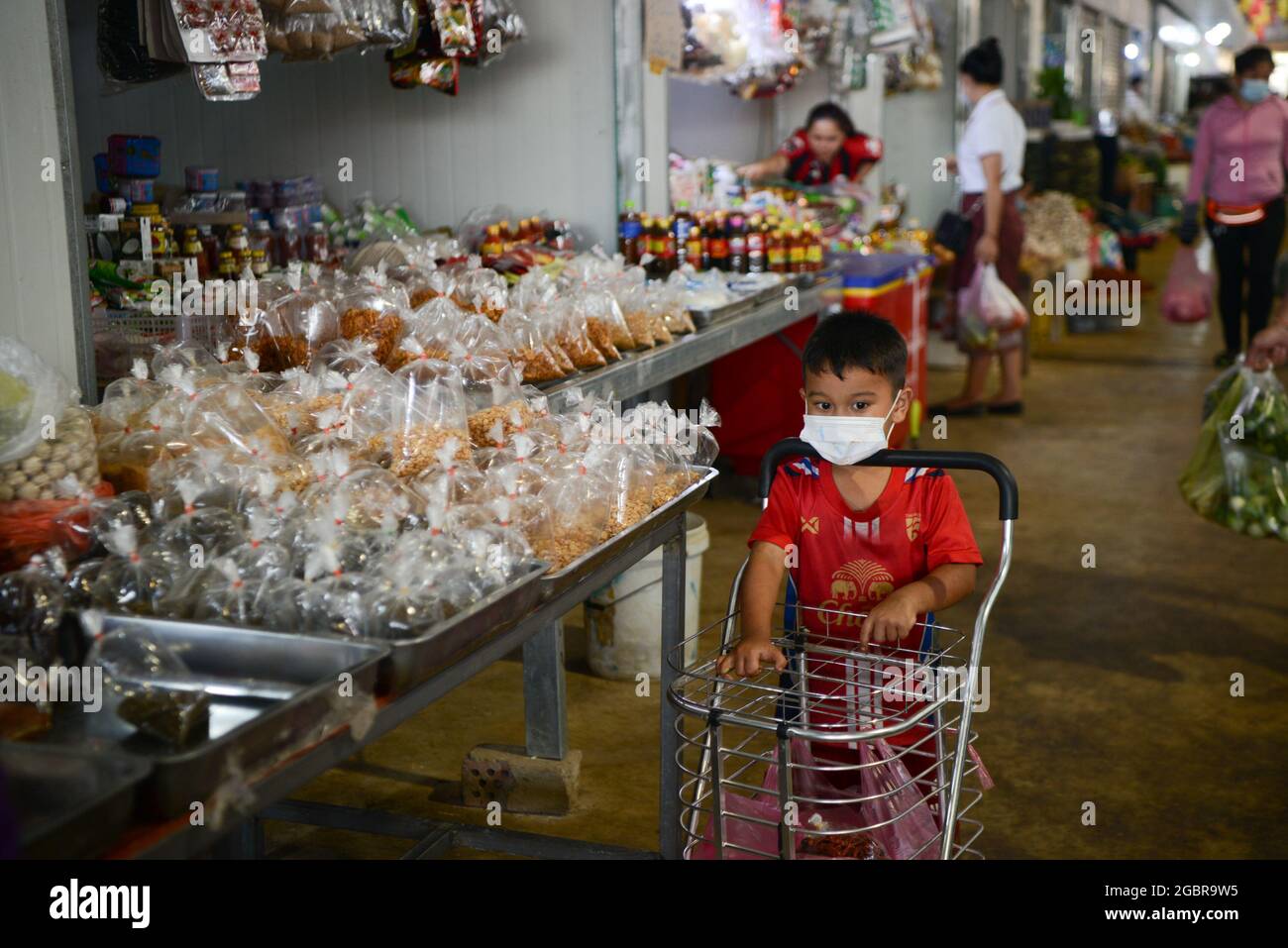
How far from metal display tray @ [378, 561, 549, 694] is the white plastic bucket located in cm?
175

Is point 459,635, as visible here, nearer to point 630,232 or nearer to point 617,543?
point 617,543

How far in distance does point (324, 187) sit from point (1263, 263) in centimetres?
559

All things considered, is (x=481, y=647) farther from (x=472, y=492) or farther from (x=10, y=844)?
(x=10, y=844)

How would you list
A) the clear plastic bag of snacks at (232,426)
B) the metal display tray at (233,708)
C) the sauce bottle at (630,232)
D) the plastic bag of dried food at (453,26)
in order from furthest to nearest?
the sauce bottle at (630,232), the plastic bag of dried food at (453,26), the clear plastic bag of snacks at (232,426), the metal display tray at (233,708)

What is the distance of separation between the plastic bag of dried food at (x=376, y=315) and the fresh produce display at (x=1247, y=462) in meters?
2.29

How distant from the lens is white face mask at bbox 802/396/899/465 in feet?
6.87

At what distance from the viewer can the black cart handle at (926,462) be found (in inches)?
78.0

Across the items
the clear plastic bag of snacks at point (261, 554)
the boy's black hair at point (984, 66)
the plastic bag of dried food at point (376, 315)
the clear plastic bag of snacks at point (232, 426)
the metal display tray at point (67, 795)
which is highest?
the boy's black hair at point (984, 66)

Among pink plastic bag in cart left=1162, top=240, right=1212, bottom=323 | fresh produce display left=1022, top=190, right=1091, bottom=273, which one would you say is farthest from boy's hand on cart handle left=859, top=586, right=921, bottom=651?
fresh produce display left=1022, top=190, right=1091, bottom=273

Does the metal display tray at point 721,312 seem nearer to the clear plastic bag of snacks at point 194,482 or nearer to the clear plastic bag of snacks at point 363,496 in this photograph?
the clear plastic bag of snacks at point 363,496

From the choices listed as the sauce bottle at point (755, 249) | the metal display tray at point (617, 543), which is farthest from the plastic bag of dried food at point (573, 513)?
the sauce bottle at point (755, 249)

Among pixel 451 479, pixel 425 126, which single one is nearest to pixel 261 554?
pixel 451 479
